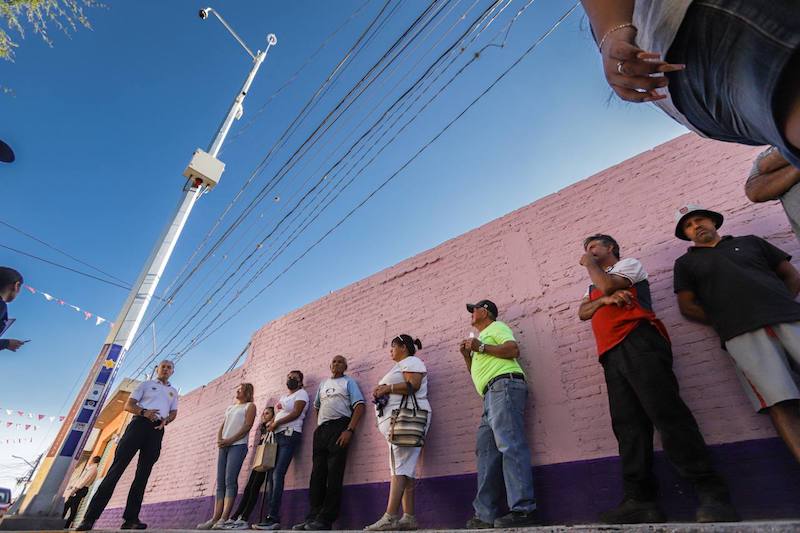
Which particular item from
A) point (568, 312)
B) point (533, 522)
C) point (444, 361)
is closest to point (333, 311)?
point (444, 361)

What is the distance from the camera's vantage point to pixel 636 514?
7.38ft

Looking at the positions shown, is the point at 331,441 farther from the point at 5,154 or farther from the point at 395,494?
the point at 5,154

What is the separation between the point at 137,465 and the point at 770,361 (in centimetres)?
588

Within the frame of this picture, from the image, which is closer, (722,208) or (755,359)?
(755,359)

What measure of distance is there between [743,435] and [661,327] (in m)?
0.80

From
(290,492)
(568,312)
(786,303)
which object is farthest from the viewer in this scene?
(290,492)

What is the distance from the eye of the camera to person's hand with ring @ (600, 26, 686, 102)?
870 mm

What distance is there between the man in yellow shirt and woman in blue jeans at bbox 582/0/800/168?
2.52 m

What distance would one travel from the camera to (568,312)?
369cm

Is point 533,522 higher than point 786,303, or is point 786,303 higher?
point 786,303

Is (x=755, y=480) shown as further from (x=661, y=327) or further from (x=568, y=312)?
(x=568, y=312)

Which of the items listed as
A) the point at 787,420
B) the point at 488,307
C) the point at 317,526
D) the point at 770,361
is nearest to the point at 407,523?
the point at 317,526

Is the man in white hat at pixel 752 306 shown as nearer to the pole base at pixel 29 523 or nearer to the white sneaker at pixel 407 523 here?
the white sneaker at pixel 407 523

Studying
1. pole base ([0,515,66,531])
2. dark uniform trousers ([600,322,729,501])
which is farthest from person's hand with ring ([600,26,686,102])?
pole base ([0,515,66,531])
